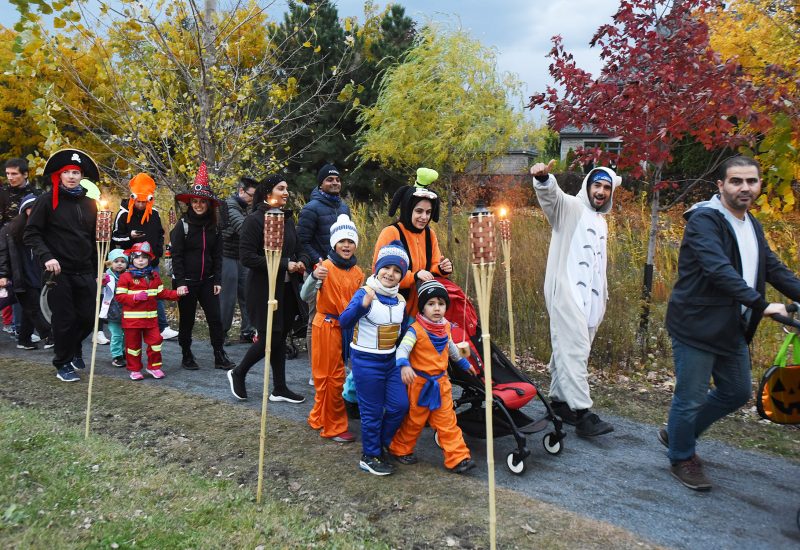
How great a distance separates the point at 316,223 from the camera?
5.98 meters

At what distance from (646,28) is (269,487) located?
18.3 ft

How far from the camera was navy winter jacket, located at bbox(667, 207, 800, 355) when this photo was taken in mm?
3623

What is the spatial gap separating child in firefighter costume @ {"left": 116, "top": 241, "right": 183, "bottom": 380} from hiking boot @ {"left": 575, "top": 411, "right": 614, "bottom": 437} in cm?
422

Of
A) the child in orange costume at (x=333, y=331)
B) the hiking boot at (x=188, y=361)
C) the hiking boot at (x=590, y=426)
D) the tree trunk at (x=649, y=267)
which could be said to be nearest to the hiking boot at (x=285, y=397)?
the child in orange costume at (x=333, y=331)

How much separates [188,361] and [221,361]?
0.36 m

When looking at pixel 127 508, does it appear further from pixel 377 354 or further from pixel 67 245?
pixel 67 245

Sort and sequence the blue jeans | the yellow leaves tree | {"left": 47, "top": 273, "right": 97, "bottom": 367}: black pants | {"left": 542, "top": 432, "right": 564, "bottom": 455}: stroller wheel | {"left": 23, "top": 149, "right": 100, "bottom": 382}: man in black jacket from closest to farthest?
the blue jeans < {"left": 542, "top": 432, "right": 564, "bottom": 455}: stroller wheel < the yellow leaves tree < {"left": 23, "top": 149, "right": 100, "bottom": 382}: man in black jacket < {"left": 47, "top": 273, "right": 97, "bottom": 367}: black pants

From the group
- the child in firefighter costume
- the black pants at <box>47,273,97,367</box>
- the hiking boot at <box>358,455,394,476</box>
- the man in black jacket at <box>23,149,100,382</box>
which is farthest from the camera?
the child in firefighter costume

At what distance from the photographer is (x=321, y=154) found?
1575cm

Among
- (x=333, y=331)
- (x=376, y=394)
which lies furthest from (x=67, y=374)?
(x=376, y=394)

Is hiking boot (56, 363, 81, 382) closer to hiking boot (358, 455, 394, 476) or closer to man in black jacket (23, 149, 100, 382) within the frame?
man in black jacket (23, 149, 100, 382)

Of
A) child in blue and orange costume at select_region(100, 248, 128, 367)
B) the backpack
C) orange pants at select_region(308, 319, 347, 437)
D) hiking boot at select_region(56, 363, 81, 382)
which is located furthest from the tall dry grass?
hiking boot at select_region(56, 363, 81, 382)

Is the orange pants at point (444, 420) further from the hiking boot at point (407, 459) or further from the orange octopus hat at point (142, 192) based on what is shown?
the orange octopus hat at point (142, 192)

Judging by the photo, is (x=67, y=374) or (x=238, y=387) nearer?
(x=238, y=387)
